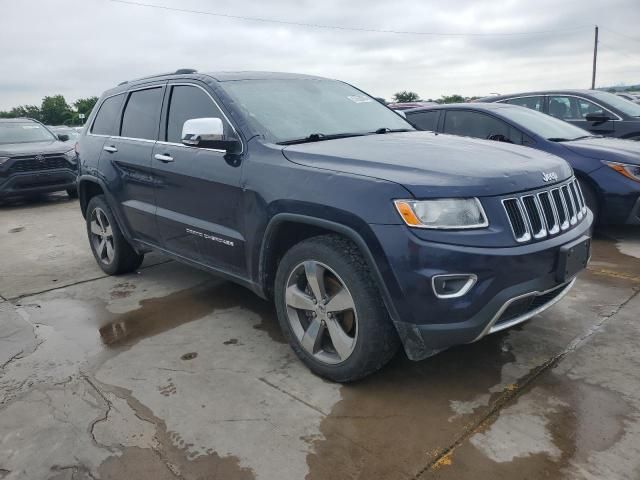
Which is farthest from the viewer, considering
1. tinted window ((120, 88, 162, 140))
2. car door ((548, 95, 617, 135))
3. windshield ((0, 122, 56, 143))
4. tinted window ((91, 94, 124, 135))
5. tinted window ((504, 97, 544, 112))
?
windshield ((0, 122, 56, 143))

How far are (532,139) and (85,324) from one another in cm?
486

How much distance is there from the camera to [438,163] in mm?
2742

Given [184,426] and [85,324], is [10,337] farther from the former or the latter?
[184,426]

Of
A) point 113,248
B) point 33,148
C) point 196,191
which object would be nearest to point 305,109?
point 196,191

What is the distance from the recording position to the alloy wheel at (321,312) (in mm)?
2842

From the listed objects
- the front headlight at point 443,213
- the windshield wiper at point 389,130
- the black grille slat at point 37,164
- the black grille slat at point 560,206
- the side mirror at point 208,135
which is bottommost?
the black grille slat at point 37,164

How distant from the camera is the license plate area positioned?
8.93 feet

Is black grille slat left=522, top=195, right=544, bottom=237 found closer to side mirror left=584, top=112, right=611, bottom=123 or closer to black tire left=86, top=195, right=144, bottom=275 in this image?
black tire left=86, top=195, right=144, bottom=275

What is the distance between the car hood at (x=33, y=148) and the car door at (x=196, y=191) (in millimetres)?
6945

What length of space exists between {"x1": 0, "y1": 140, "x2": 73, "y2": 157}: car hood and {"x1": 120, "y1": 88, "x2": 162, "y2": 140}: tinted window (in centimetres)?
616

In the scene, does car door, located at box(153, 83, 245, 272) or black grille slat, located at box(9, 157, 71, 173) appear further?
black grille slat, located at box(9, 157, 71, 173)

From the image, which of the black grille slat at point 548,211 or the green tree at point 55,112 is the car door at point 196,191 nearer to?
the black grille slat at point 548,211

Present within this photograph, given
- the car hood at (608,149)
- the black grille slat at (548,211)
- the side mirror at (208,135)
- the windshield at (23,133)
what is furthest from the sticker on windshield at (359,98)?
the windshield at (23,133)

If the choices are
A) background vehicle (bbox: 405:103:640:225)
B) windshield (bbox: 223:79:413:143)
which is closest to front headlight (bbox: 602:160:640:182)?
background vehicle (bbox: 405:103:640:225)
